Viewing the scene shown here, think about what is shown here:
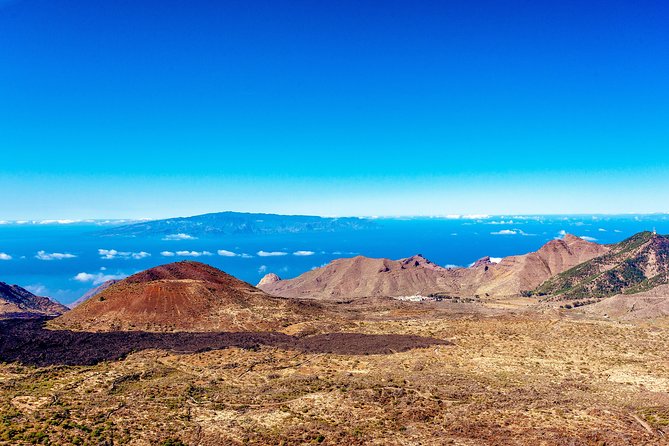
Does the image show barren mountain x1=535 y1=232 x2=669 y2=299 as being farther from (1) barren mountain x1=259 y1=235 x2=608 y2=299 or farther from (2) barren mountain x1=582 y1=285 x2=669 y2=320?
(2) barren mountain x1=582 y1=285 x2=669 y2=320

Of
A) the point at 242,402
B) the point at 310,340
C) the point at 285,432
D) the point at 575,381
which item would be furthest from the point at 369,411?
the point at 310,340

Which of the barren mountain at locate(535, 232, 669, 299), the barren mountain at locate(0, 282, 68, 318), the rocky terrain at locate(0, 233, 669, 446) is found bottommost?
the barren mountain at locate(0, 282, 68, 318)

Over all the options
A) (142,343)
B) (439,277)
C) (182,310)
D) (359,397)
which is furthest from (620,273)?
(142,343)

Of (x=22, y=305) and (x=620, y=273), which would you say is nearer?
(x=22, y=305)

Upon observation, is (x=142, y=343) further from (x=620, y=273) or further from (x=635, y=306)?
(x=620, y=273)

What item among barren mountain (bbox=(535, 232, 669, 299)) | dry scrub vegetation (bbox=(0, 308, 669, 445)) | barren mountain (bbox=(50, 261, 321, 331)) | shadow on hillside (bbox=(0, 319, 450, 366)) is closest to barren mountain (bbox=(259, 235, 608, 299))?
barren mountain (bbox=(535, 232, 669, 299))

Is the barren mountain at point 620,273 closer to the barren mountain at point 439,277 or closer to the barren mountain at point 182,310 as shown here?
the barren mountain at point 439,277
